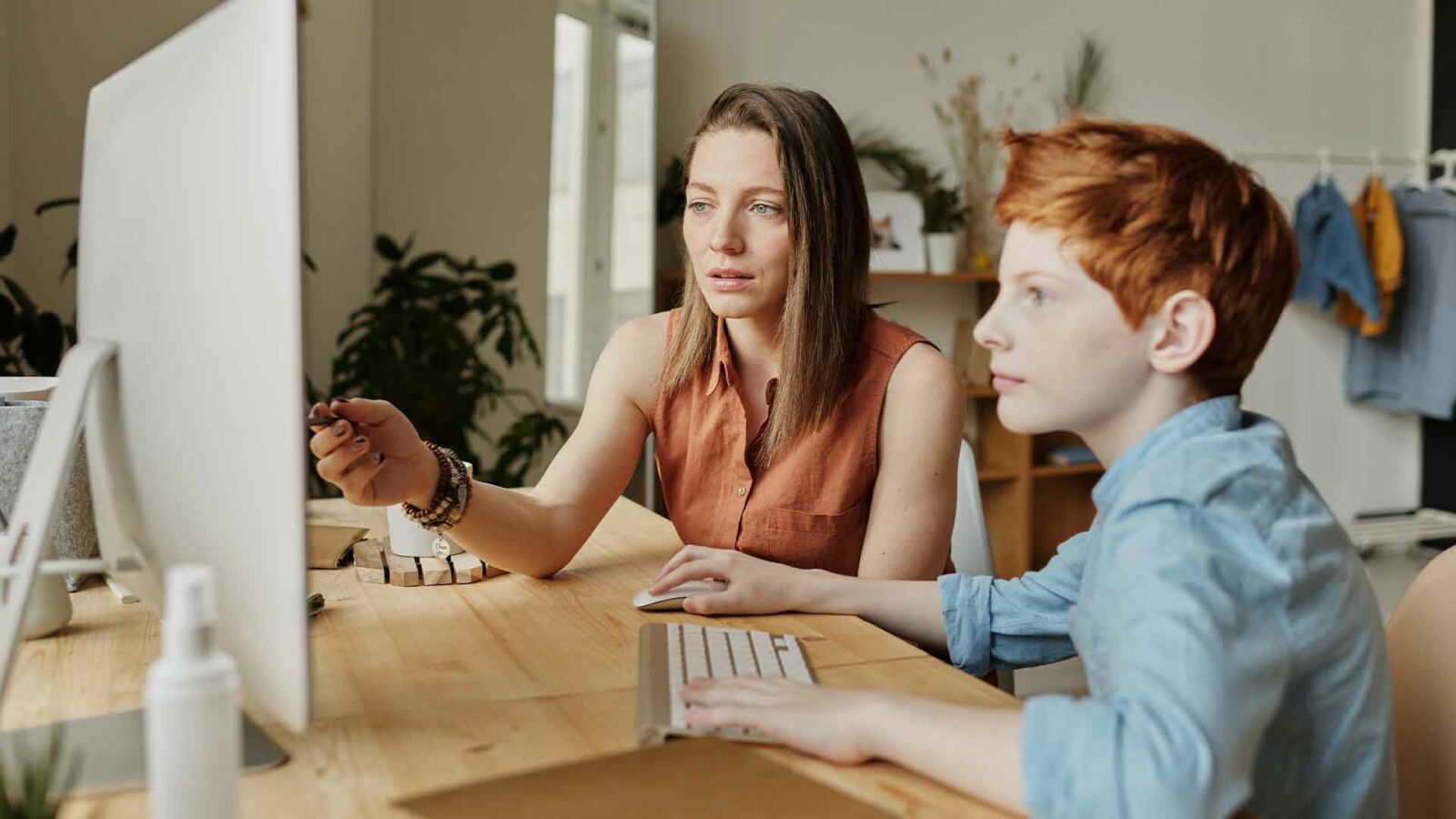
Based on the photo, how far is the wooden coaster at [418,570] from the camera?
4.60ft

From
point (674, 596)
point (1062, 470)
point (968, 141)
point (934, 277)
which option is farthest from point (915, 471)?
point (968, 141)

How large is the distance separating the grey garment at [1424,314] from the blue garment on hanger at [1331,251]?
0.21 metres

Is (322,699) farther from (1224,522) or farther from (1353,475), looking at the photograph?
(1353,475)

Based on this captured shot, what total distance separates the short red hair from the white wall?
10.5 ft

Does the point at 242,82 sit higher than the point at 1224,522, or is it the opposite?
the point at 242,82

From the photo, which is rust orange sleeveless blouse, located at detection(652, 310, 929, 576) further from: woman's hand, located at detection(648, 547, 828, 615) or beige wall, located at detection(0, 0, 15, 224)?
beige wall, located at detection(0, 0, 15, 224)

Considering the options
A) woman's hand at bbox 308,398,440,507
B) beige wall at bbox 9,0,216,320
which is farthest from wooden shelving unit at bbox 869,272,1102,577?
woman's hand at bbox 308,398,440,507

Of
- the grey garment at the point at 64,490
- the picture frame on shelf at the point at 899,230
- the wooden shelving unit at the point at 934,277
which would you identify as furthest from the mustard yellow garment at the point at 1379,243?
the grey garment at the point at 64,490

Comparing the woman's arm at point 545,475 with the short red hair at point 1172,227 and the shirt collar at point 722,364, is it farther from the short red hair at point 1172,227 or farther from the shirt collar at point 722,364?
the short red hair at point 1172,227

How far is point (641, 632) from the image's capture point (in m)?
1.17

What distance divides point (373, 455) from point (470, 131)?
2.57 m

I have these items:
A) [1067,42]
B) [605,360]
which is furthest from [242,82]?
[1067,42]

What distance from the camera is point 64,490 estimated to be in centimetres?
124

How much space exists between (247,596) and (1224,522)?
2.03ft
